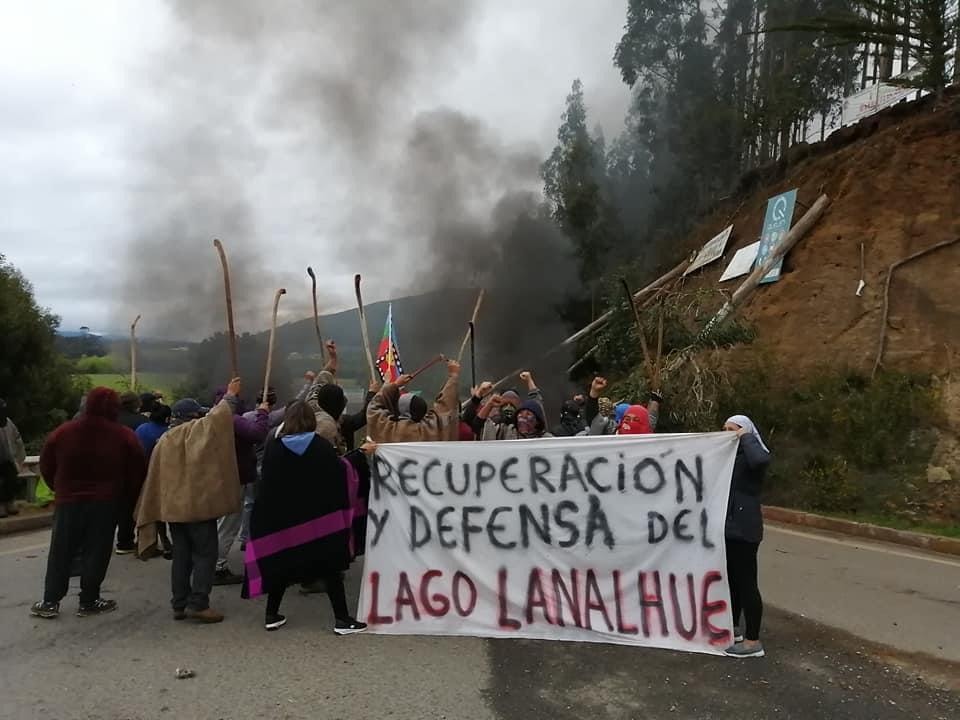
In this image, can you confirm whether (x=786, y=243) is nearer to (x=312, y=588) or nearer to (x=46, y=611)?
(x=312, y=588)

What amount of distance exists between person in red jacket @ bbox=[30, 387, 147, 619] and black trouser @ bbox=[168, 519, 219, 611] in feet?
1.46

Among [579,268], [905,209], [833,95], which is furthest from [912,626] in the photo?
[833,95]

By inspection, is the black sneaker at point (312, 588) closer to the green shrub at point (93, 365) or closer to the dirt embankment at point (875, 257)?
the dirt embankment at point (875, 257)

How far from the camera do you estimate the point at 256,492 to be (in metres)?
4.78

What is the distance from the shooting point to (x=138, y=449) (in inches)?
189

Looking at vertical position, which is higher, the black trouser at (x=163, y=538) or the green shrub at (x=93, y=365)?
the green shrub at (x=93, y=365)

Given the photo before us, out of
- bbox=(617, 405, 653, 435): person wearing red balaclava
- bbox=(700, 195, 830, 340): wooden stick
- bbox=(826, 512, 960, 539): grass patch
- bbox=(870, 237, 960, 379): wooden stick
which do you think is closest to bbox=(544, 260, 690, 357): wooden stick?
bbox=(700, 195, 830, 340): wooden stick

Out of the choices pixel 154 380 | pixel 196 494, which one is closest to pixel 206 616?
pixel 196 494

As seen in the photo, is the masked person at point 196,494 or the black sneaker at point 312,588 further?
the black sneaker at point 312,588

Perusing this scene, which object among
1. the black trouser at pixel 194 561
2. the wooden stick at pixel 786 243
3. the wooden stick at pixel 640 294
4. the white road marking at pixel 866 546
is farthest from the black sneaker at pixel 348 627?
the wooden stick at pixel 640 294

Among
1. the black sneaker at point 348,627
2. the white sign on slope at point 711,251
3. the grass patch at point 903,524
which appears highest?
the white sign on slope at point 711,251

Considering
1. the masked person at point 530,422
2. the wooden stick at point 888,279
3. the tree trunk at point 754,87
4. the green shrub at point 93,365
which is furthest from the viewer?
the tree trunk at point 754,87

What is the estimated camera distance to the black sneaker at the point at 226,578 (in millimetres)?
5414

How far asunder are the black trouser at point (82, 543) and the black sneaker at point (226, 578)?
932 millimetres
